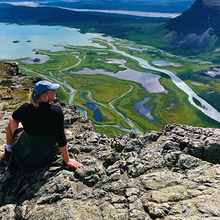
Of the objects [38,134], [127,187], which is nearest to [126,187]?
[127,187]

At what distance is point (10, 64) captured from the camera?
66.6m

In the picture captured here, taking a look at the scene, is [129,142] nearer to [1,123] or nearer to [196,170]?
[196,170]

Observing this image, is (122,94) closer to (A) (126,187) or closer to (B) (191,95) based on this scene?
(B) (191,95)

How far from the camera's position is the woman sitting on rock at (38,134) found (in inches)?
342

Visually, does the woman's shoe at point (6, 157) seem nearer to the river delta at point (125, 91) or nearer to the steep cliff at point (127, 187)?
the steep cliff at point (127, 187)

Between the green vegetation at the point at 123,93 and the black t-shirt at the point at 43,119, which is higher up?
the black t-shirt at the point at 43,119

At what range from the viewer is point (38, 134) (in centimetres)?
945

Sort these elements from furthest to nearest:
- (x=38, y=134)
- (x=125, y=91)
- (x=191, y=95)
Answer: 1. (x=125, y=91)
2. (x=191, y=95)
3. (x=38, y=134)

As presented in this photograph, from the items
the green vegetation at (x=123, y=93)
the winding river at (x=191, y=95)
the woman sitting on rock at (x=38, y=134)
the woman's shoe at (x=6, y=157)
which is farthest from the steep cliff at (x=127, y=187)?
the winding river at (x=191, y=95)

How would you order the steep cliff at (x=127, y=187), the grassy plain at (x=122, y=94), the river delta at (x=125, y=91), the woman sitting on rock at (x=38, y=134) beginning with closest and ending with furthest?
the steep cliff at (x=127, y=187) → the woman sitting on rock at (x=38, y=134) → the grassy plain at (x=122, y=94) → the river delta at (x=125, y=91)

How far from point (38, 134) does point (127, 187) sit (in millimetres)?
5440

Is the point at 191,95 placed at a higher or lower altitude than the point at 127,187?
lower

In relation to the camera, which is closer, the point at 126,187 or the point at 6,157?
the point at 126,187

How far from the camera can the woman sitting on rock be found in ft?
28.5
